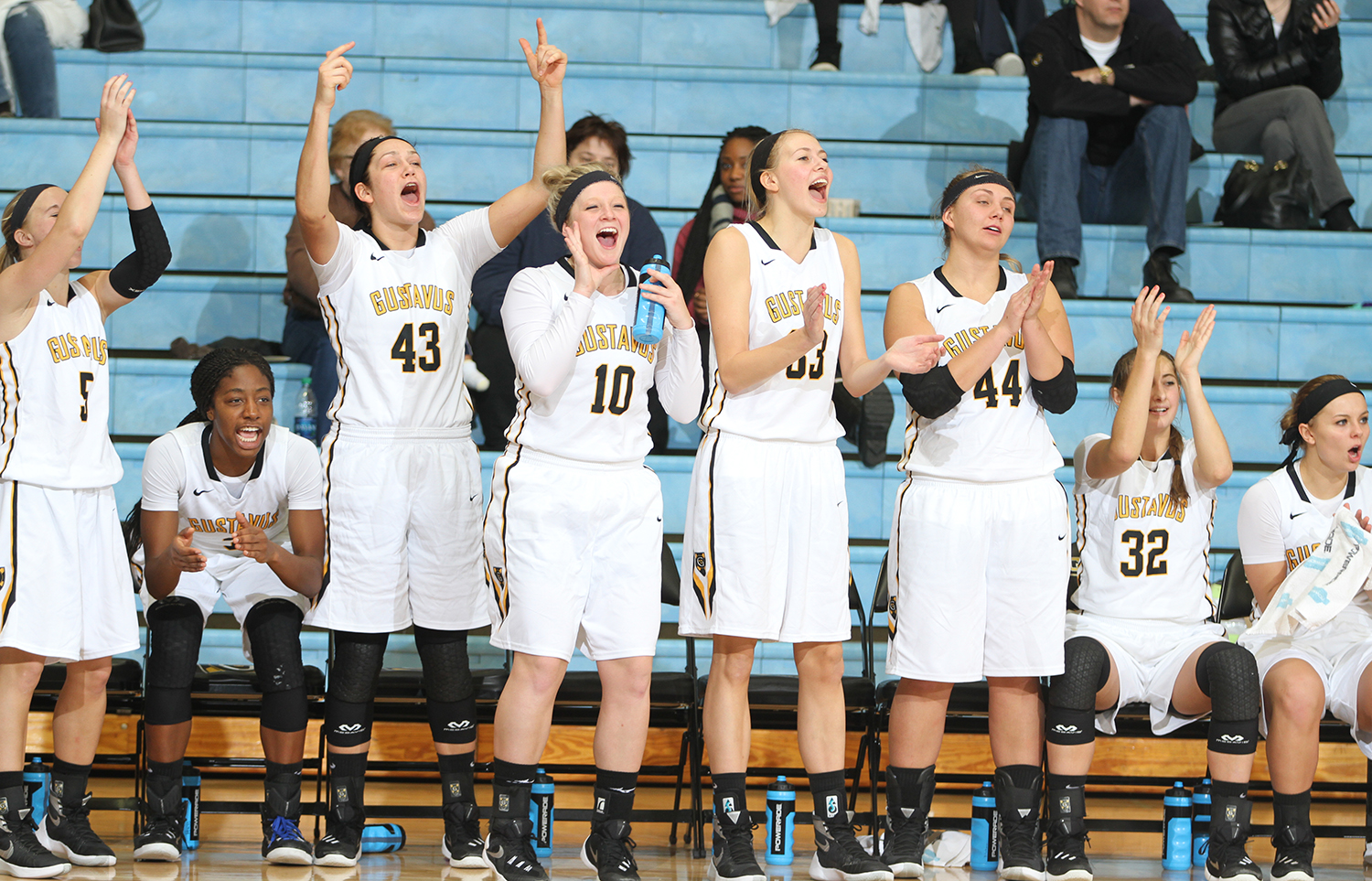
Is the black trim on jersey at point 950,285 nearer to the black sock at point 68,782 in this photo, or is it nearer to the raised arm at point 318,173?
the raised arm at point 318,173

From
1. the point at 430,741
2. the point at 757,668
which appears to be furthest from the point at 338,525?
the point at 757,668

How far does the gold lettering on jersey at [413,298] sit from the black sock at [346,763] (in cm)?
126

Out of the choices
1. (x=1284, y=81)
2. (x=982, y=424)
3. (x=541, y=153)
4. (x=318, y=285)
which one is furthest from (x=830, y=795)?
(x=1284, y=81)

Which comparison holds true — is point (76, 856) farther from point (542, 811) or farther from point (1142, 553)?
point (1142, 553)

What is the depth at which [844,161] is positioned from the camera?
284 inches

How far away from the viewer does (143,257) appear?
3939 millimetres

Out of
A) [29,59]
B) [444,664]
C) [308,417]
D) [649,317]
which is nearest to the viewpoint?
[649,317]

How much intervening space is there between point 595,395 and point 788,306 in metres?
0.62

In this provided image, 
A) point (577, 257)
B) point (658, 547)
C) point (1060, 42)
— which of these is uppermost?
point (1060, 42)

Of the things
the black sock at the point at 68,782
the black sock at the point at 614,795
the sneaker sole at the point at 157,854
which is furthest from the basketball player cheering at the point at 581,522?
the black sock at the point at 68,782

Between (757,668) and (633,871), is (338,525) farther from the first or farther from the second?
(757,668)

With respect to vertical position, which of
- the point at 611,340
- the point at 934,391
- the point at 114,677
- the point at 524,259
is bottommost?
the point at 114,677

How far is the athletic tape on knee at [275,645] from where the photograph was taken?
3971 mm

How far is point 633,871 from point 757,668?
5.62 feet
